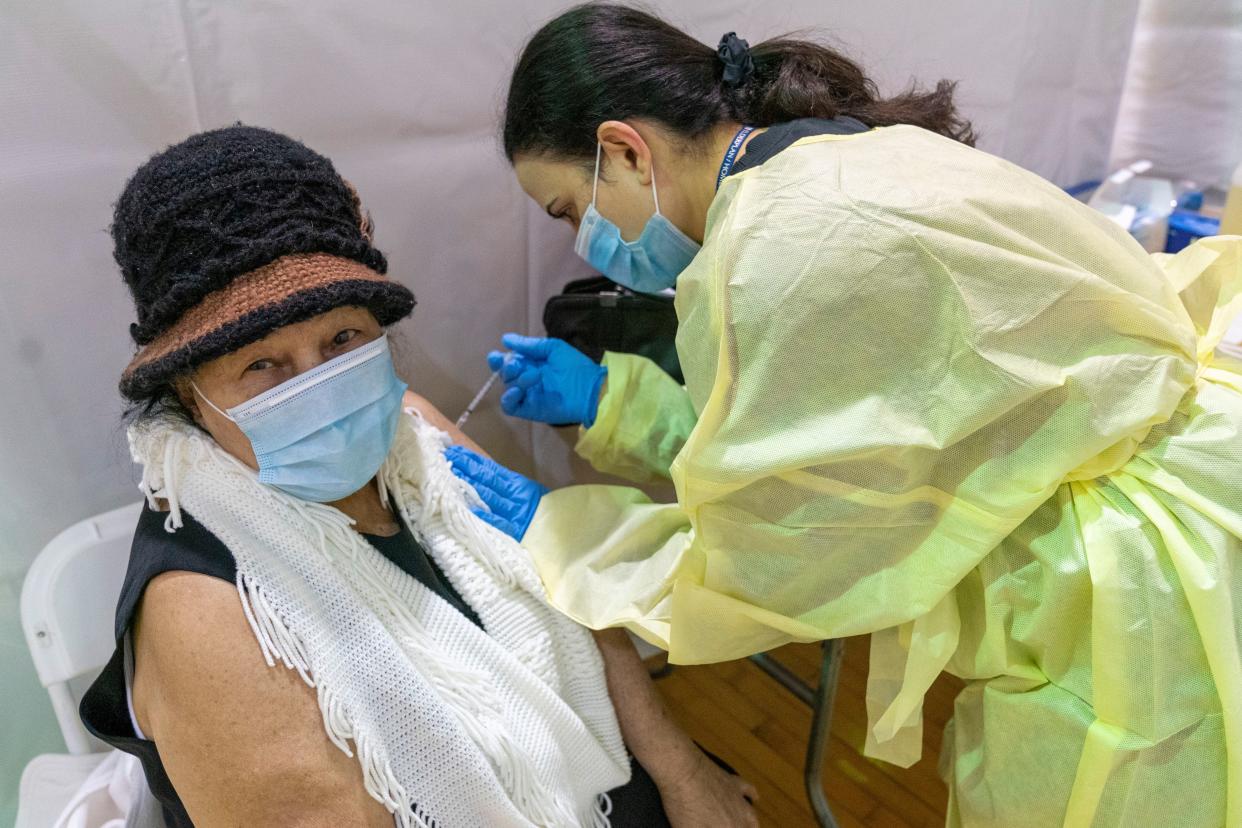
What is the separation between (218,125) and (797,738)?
62.6 inches

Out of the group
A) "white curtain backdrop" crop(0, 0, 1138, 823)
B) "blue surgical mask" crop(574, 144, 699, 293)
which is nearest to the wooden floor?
"white curtain backdrop" crop(0, 0, 1138, 823)

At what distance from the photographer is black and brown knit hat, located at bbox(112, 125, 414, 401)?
0.86m

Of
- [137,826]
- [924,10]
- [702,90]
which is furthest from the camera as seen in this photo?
[924,10]

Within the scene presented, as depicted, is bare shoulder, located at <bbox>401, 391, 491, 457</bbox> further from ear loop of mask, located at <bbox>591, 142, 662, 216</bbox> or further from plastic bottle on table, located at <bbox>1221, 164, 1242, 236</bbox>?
plastic bottle on table, located at <bbox>1221, 164, 1242, 236</bbox>

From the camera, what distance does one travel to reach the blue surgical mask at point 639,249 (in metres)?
1.25

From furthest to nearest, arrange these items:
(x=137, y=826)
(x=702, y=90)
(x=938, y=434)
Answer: (x=702, y=90) → (x=137, y=826) → (x=938, y=434)

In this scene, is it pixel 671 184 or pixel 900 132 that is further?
pixel 671 184

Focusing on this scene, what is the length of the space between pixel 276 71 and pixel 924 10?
1.47 meters

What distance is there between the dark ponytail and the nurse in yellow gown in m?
0.24

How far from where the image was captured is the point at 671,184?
122 centimetres

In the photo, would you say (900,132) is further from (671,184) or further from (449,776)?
(449,776)

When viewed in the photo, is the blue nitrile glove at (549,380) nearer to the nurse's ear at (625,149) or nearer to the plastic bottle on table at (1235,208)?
the nurse's ear at (625,149)

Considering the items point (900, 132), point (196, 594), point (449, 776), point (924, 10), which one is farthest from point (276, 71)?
point (924, 10)

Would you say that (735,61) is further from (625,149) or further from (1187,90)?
(1187,90)
